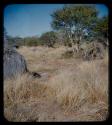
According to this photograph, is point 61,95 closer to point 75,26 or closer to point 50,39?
point 75,26

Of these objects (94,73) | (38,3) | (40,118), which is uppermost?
(38,3)

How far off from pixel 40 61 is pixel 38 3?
3.50 m

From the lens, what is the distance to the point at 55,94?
14.8 feet

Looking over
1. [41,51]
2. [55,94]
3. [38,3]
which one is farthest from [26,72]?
[38,3]

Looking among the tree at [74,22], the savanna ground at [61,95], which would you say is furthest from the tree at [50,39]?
the savanna ground at [61,95]

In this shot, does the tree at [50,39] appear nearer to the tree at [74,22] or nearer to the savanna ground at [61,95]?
the tree at [74,22]

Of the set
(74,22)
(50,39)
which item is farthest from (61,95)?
(50,39)

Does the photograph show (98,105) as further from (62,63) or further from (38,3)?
(62,63)

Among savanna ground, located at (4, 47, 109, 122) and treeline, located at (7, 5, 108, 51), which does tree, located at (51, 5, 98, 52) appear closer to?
treeline, located at (7, 5, 108, 51)

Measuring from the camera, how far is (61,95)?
431 centimetres

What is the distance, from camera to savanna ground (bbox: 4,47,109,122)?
3.82 m

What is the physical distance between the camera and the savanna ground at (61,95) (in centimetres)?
382

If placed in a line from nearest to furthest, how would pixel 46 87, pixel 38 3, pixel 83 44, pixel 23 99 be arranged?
pixel 38 3 → pixel 23 99 → pixel 46 87 → pixel 83 44

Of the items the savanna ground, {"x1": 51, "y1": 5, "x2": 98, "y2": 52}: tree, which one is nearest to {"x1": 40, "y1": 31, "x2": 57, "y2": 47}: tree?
{"x1": 51, "y1": 5, "x2": 98, "y2": 52}: tree
